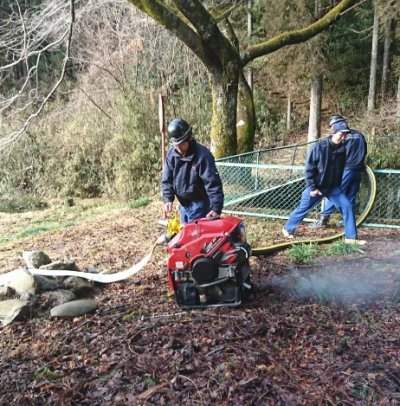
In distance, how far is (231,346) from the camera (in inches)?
133

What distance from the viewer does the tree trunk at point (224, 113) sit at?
30.2 feet

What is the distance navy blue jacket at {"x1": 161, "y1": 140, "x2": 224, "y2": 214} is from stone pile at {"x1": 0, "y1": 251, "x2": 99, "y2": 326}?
1.47 m

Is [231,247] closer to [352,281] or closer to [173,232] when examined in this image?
[173,232]

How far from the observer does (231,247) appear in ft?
13.0

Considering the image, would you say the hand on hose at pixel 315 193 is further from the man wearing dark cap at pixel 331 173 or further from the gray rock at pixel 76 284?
the gray rock at pixel 76 284

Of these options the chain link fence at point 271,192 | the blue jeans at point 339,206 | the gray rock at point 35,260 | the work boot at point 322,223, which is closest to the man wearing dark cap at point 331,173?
the blue jeans at point 339,206

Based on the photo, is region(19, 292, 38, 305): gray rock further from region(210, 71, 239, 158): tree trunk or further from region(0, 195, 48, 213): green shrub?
region(0, 195, 48, 213): green shrub

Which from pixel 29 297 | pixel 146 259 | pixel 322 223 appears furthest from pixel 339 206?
pixel 29 297

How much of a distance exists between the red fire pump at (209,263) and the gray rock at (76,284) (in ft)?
4.49

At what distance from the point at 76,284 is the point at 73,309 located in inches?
27.1

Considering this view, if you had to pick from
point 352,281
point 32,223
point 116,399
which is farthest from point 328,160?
point 32,223

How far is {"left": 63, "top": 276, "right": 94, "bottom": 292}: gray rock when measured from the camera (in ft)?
16.0

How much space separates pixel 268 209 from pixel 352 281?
11.5 ft

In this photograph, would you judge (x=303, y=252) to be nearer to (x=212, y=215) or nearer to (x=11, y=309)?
(x=212, y=215)
